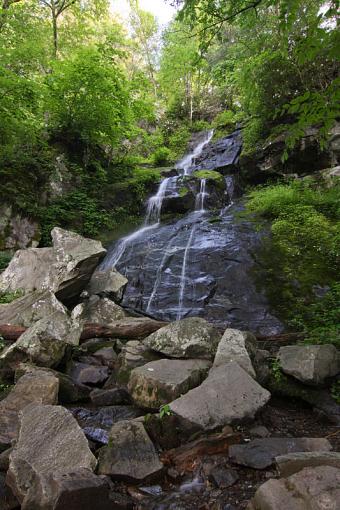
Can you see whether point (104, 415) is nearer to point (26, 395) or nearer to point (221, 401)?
point (26, 395)

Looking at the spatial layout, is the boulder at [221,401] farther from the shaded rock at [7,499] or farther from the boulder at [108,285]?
the boulder at [108,285]

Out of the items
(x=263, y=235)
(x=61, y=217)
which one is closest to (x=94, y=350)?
(x=263, y=235)

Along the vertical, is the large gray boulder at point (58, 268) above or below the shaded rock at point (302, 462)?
above

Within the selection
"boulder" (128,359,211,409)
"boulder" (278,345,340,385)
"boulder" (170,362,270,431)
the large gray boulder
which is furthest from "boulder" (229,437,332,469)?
the large gray boulder

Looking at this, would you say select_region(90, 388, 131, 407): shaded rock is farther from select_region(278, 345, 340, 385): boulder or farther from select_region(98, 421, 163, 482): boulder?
select_region(278, 345, 340, 385): boulder

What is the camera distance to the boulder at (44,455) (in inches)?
86.6

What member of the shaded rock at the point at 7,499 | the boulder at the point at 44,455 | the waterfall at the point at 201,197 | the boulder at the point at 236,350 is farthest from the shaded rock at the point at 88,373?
the waterfall at the point at 201,197

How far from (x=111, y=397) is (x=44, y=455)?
1427 millimetres

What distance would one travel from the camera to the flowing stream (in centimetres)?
713

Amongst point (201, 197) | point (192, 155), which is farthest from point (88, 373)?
point (192, 155)

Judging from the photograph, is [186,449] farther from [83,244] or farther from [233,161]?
[233,161]

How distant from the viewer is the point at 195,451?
2840 millimetres

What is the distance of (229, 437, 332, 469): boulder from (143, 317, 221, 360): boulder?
62.2 inches

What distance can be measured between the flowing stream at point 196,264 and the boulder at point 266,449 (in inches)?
140
